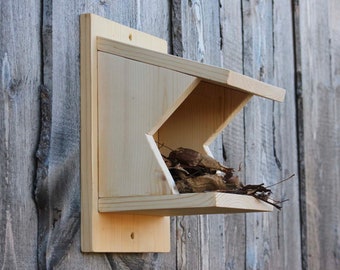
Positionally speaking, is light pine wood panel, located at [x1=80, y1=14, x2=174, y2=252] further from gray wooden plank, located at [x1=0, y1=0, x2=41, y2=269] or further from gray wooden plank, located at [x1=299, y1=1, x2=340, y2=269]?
gray wooden plank, located at [x1=299, y1=1, x2=340, y2=269]

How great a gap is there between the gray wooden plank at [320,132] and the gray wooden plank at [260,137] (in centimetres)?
22

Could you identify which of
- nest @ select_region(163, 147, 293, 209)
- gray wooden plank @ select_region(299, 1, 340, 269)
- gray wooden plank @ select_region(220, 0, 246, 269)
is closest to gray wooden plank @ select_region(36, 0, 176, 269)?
nest @ select_region(163, 147, 293, 209)

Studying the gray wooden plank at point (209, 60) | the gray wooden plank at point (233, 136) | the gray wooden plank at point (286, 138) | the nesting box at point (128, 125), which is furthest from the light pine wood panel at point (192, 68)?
the gray wooden plank at point (286, 138)

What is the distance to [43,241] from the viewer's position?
1890 mm

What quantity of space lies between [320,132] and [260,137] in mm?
458

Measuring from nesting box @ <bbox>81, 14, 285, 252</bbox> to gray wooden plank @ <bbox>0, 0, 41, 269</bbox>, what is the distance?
0.16 m

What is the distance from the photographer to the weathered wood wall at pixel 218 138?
1860 mm

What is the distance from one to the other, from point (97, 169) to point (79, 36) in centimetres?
27

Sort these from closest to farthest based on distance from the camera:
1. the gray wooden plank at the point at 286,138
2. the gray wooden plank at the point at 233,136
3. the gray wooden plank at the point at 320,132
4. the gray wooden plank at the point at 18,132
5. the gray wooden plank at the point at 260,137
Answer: the gray wooden plank at the point at 18,132 → the gray wooden plank at the point at 233,136 → the gray wooden plank at the point at 260,137 → the gray wooden plank at the point at 286,138 → the gray wooden plank at the point at 320,132

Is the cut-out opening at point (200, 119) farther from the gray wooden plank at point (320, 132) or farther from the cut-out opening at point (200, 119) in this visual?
the gray wooden plank at point (320, 132)

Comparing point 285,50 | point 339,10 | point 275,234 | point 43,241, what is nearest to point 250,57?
point 285,50

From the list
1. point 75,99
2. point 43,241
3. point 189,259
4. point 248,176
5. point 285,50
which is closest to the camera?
point 43,241

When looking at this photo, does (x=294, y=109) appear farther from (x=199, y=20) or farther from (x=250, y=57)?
(x=199, y=20)

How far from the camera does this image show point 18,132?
6.08 ft
